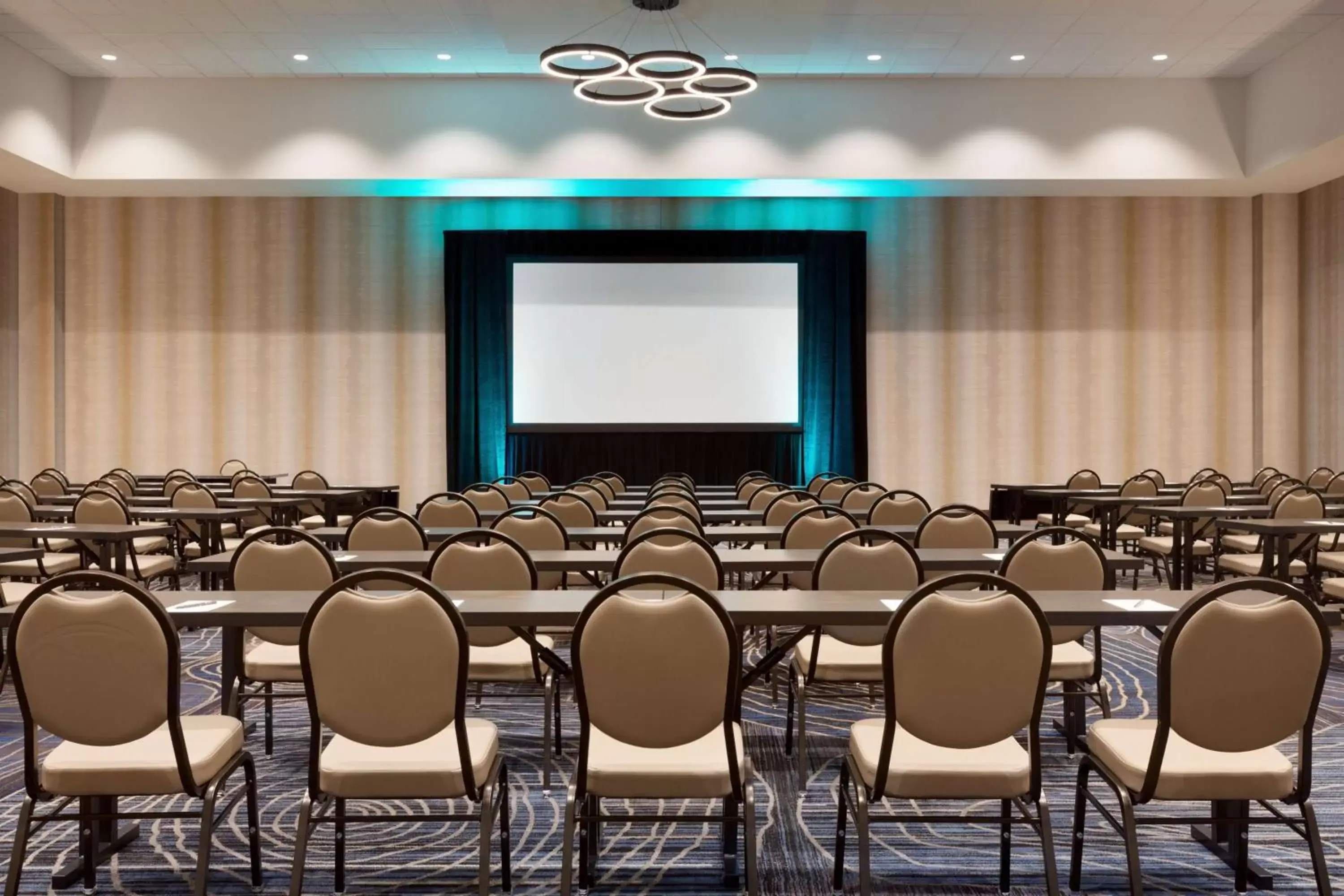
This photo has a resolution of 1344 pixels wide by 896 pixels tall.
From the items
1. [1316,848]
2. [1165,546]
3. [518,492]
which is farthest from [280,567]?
[1165,546]

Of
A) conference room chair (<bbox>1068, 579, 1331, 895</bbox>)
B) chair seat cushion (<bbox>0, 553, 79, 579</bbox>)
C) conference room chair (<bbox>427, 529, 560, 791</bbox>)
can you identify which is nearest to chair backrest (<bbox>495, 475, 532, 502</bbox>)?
chair seat cushion (<bbox>0, 553, 79, 579</bbox>)

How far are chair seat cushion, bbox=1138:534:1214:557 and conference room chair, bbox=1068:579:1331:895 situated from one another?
201 inches

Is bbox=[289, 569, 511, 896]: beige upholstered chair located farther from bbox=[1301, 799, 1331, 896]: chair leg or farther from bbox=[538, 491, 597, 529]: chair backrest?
bbox=[538, 491, 597, 529]: chair backrest

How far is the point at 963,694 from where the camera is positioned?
251cm

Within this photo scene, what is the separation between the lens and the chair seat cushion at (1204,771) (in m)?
2.57

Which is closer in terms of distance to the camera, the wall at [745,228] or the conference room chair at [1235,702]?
the conference room chair at [1235,702]

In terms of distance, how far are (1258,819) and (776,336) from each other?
37.7ft

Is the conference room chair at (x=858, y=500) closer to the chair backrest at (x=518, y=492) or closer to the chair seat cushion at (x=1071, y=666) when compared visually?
the chair backrest at (x=518, y=492)

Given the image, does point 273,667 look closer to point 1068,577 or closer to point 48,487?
point 1068,577

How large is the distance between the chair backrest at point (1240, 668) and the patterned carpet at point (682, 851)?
630 mm

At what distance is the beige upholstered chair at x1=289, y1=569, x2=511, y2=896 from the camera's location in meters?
2.53

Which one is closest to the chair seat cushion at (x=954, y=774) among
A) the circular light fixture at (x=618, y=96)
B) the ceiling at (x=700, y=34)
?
the circular light fixture at (x=618, y=96)

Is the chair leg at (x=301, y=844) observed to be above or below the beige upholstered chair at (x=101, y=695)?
below

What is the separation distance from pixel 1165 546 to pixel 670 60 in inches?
217
